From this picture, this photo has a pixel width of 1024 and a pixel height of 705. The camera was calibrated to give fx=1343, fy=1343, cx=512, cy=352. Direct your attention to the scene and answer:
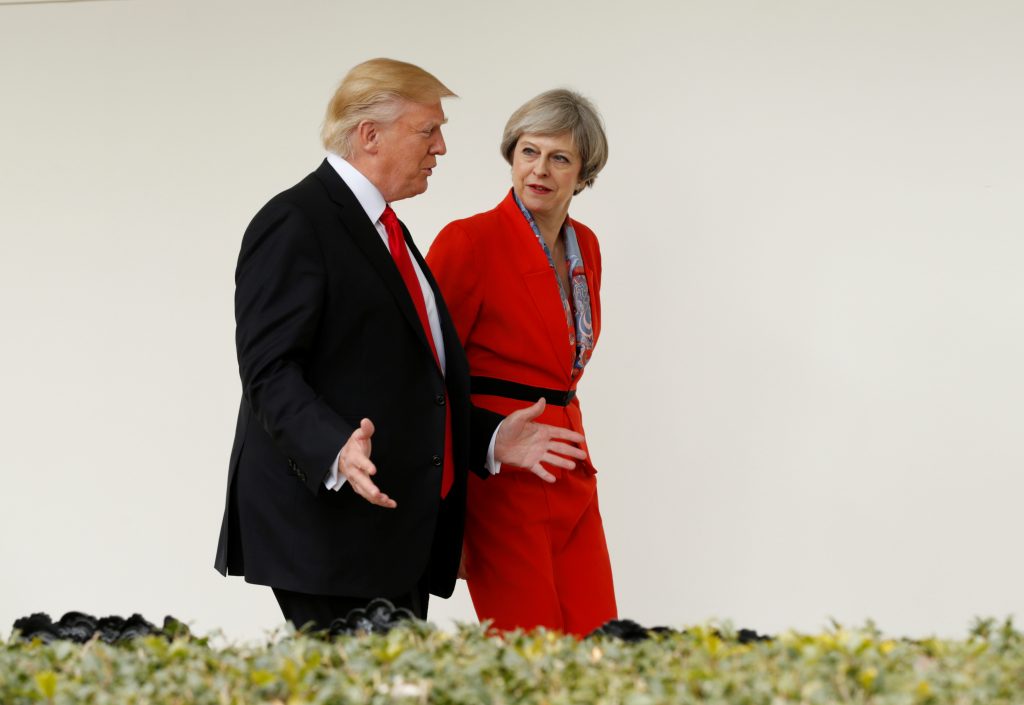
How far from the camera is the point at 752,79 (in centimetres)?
439

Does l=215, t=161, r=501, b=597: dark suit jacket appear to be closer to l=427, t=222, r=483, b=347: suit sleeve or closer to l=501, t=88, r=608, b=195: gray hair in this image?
l=427, t=222, r=483, b=347: suit sleeve

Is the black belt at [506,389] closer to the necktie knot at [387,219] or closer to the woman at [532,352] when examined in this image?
the woman at [532,352]

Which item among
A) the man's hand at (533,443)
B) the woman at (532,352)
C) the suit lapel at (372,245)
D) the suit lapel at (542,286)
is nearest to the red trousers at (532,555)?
the woman at (532,352)

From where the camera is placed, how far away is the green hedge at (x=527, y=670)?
5.01ft

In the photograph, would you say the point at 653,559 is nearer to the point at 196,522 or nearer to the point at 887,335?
the point at 887,335

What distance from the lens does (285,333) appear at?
2451 mm

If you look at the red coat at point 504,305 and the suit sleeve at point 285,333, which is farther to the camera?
the red coat at point 504,305

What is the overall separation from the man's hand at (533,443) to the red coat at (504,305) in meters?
0.11

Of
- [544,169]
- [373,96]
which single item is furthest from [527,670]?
[544,169]

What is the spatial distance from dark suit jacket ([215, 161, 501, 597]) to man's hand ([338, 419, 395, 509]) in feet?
0.24

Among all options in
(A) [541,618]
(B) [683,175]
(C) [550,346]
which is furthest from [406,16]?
(A) [541,618]

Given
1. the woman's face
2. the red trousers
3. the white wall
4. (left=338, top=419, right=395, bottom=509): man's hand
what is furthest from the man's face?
the white wall

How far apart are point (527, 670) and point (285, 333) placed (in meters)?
1.01

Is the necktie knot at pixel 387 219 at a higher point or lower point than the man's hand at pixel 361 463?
higher
